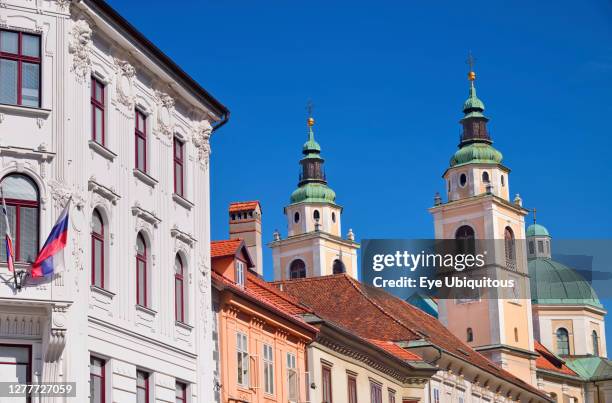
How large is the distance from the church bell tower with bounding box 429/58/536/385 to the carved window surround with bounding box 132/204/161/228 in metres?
82.1

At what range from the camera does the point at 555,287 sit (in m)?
152

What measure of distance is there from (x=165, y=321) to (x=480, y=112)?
100251 mm

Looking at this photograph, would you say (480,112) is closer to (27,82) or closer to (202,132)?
(202,132)

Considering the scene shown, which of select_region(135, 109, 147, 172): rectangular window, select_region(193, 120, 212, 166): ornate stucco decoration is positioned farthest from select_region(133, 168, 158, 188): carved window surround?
select_region(193, 120, 212, 166): ornate stucco decoration

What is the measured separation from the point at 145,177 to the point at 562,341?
395 ft

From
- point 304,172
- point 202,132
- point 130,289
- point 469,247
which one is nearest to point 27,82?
point 130,289

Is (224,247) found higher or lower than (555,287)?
lower

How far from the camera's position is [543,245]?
529 feet

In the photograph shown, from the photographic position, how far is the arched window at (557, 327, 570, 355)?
149 metres

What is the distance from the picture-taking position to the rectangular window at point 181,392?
116ft

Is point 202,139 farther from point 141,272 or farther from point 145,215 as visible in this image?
point 141,272

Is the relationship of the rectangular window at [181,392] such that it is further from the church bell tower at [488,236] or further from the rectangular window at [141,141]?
the church bell tower at [488,236]

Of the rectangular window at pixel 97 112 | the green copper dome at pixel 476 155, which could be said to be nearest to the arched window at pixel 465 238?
the green copper dome at pixel 476 155

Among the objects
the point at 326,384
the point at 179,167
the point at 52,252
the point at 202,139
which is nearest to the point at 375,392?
the point at 326,384
